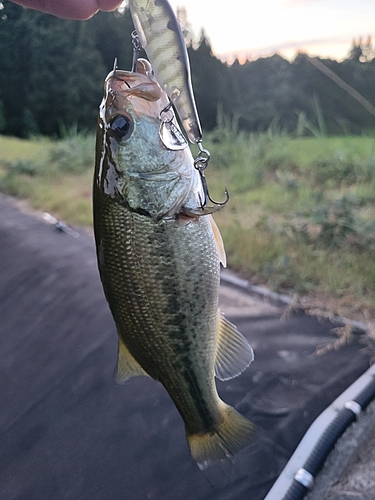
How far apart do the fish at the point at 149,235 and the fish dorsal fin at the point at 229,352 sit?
0.27 ft

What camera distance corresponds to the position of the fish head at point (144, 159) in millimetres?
872

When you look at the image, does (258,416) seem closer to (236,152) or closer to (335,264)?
(335,264)

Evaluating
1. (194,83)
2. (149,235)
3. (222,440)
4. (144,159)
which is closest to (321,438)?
(222,440)

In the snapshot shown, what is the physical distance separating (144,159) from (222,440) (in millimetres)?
727

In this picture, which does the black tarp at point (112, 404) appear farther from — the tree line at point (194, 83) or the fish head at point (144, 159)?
the tree line at point (194, 83)

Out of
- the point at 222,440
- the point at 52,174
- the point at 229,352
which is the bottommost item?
the point at 52,174

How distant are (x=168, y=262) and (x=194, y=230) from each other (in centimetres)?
9

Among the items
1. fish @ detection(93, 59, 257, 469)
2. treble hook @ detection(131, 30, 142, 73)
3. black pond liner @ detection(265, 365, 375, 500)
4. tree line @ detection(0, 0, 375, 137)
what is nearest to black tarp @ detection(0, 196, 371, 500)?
black pond liner @ detection(265, 365, 375, 500)

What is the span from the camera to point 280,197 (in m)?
4.38

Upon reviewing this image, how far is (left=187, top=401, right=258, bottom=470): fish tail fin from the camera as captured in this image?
40.6 inches

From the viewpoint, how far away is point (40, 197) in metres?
5.01

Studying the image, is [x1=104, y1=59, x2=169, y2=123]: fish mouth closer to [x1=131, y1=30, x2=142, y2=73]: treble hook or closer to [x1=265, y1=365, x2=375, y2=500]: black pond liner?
[x1=131, y1=30, x2=142, y2=73]: treble hook

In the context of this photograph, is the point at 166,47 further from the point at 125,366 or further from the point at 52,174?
the point at 52,174

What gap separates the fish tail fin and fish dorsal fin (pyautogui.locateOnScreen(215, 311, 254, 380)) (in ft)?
0.32
